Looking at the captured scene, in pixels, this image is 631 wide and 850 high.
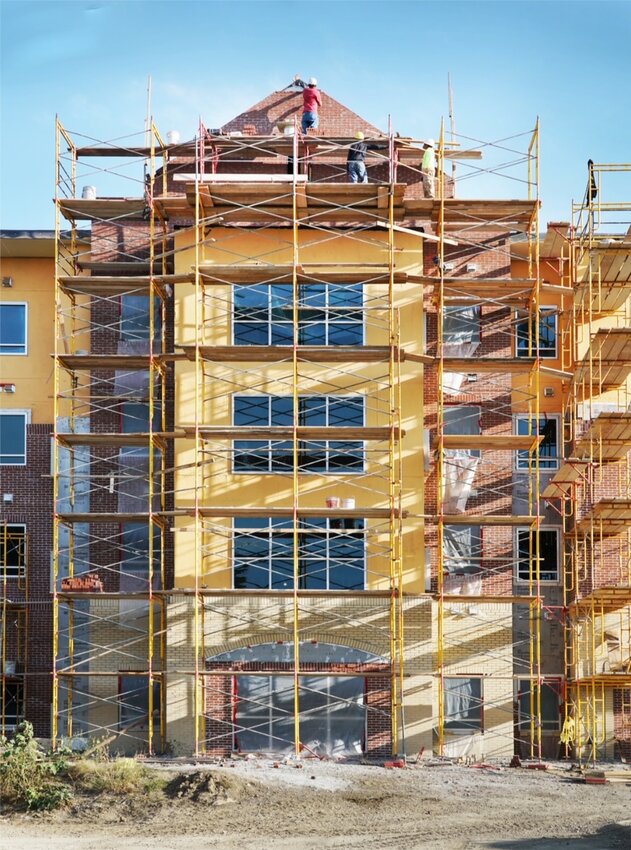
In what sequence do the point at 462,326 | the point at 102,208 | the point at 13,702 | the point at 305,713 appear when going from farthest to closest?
the point at 462,326 < the point at 13,702 < the point at 102,208 < the point at 305,713

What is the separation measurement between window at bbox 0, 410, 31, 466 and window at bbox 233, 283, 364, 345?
5958mm

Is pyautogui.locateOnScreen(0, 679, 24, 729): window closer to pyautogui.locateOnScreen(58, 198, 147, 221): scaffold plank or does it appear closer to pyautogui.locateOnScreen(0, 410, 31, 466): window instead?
pyautogui.locateOnScreen(0, 410, 31, 466): window

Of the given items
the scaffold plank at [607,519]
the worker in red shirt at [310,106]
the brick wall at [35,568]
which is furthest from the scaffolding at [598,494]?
the brick wall at [35,568]

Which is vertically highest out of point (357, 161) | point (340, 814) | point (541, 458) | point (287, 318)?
point (357, 161)

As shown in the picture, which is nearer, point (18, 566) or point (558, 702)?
point (558, 702)

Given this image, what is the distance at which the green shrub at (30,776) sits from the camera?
26.5 metres

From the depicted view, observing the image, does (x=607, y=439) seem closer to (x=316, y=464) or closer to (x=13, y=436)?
(x=316, y=464)

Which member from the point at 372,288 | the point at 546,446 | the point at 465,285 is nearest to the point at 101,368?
the point at 372,288

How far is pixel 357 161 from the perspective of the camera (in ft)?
111

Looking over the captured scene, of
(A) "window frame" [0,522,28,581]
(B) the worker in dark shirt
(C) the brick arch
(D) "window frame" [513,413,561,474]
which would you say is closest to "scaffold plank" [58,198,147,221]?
(B) the worker in dark shirt

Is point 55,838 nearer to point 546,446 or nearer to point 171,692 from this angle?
point 171,692

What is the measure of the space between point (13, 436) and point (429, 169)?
1179cm

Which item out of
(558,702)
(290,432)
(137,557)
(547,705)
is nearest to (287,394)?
(290,432)

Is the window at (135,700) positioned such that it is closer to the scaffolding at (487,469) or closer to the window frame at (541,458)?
the scaffolding at (487,469)
